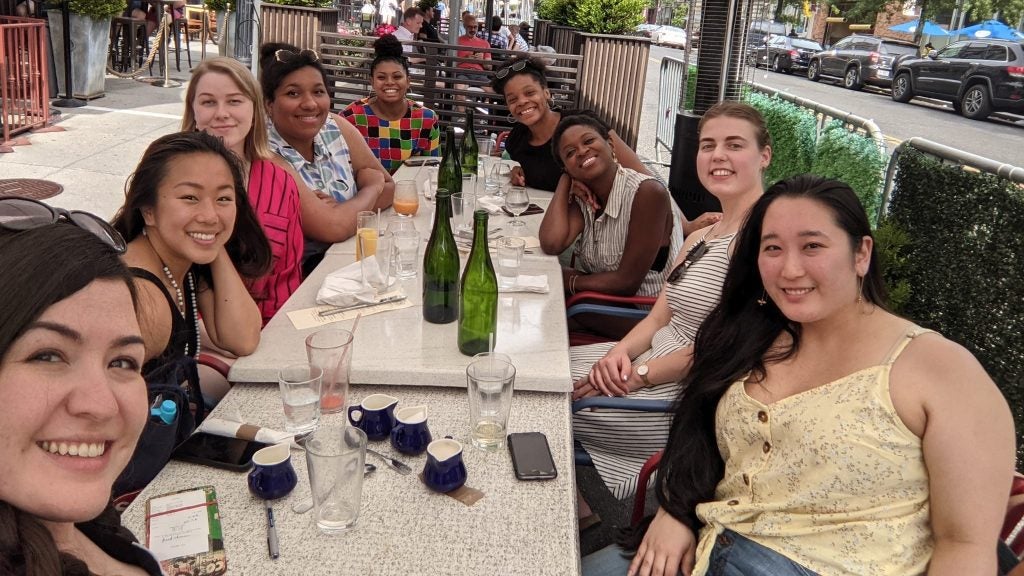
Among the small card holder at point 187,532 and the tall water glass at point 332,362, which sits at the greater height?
the tall water glass at point 332,362

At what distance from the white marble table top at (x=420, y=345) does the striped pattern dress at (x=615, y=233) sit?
26.6 inches

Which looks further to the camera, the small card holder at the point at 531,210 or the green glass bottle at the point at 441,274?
the small card holder at the point at 531,210

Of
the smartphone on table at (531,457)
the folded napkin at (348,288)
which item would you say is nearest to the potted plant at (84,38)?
the folded napkin at (348,288)

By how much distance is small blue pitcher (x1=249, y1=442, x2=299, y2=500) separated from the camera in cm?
153

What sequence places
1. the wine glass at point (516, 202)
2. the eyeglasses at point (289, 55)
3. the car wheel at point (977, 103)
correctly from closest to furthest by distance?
the eyeglasses at point (289, 55) < the wine glass at point (516, 202) < the car wheel at point (977, 103)

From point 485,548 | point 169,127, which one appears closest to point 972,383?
point 485,548

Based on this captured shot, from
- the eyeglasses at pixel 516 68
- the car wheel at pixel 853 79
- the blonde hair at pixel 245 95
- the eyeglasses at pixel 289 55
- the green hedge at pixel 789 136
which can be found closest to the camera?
the blonde hair at pixel 245 95

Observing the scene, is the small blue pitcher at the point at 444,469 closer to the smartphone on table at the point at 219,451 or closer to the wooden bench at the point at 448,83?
the smartphone on table at the point at 219,451

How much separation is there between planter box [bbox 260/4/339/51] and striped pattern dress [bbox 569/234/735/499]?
772cm

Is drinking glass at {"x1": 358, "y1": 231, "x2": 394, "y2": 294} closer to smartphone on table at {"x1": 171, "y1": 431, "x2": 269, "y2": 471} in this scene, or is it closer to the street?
smartphone on table at {"x1": 171, "y1": 431, "x2": 269, "y2": 471}

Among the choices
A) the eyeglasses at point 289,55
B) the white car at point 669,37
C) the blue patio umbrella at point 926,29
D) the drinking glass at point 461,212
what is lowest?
the drinking glass at point 461,212

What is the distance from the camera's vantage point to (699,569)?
70.0 inches

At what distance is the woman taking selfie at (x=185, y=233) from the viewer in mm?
2174

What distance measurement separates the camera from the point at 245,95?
3104 millimetres
